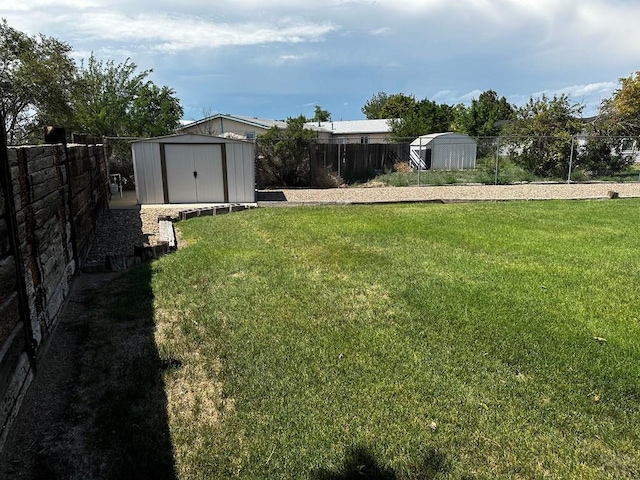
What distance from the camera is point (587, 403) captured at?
2.83 meters

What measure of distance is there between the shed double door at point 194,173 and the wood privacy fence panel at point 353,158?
613 centimetres

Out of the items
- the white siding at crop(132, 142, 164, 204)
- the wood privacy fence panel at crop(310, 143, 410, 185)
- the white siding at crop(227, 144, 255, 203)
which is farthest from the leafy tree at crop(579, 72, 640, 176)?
the white siding at crop(132, 142, 164, 204)

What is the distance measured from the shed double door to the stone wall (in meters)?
7.52

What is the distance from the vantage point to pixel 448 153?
85.9 ft

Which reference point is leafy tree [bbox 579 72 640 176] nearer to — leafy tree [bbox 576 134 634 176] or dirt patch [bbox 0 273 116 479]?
leafy tree [bbox 576 134 634 176]

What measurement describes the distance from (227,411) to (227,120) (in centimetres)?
2896

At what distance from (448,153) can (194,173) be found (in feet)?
58.1

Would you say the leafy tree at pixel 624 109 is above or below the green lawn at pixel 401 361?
above

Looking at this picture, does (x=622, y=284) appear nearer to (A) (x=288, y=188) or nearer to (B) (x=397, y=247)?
(B) (x=397, y=247)

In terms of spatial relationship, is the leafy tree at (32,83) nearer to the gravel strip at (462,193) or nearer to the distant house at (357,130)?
the gravel strip at (462,193)

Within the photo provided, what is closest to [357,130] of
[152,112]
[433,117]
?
[433,117]

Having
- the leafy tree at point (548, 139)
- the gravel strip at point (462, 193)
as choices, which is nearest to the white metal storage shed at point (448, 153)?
the leafy tree at point (548, 139)

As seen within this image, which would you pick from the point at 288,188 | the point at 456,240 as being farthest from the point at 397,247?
the point at 288,188

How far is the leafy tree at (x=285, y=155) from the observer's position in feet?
57.9
